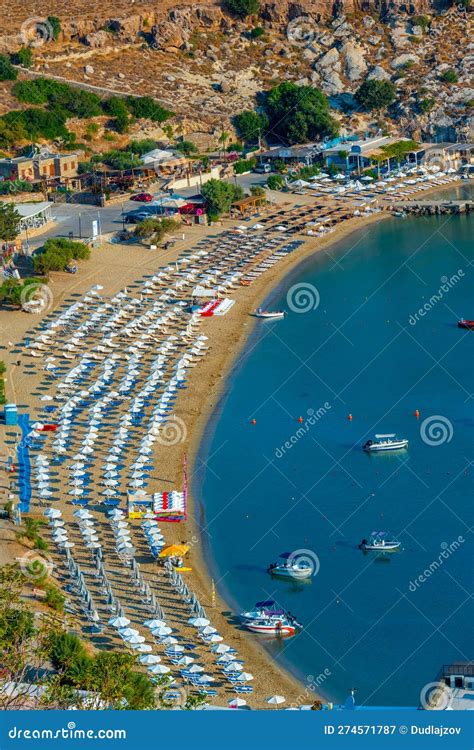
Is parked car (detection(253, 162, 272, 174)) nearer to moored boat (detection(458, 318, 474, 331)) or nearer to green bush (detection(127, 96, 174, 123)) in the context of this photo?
green bush (detection(127, 96, 174, 123))

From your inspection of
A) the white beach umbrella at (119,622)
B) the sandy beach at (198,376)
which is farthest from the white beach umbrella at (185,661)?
the white beach umbrella at (119,622)

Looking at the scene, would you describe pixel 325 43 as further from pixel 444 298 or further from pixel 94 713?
pixel 94 713

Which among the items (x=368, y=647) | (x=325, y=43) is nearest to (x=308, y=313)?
(x=368, y=647)

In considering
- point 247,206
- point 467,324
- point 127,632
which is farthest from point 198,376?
point 247,206

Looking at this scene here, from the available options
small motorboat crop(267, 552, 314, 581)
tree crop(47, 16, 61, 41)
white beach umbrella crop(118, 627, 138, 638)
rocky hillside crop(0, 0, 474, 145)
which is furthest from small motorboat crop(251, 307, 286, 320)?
tree crop(47, 16, 61, 41)

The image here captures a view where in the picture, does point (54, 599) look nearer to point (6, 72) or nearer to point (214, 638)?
point (214, 638)
